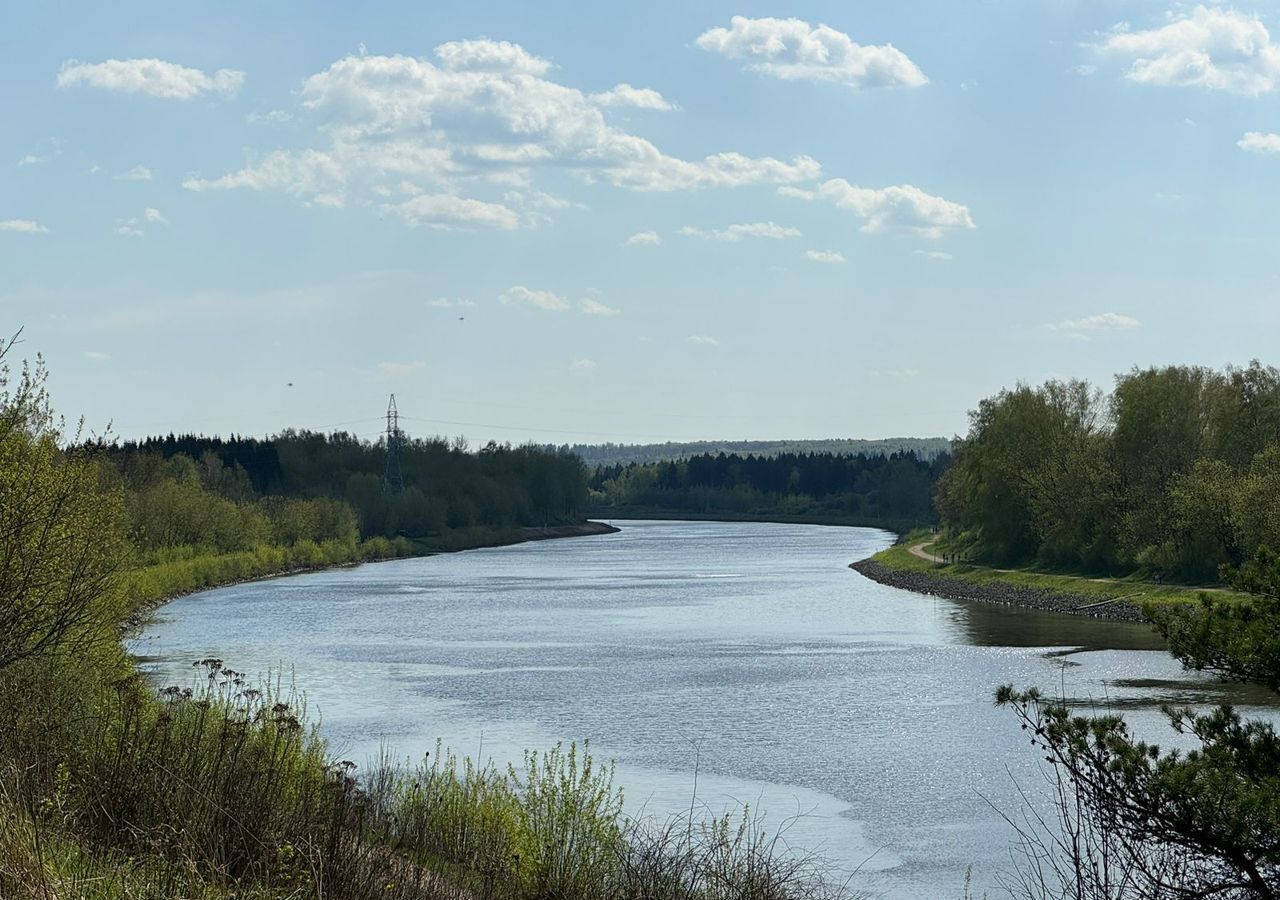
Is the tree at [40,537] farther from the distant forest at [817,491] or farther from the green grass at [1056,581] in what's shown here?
the distant forest at [817,491]

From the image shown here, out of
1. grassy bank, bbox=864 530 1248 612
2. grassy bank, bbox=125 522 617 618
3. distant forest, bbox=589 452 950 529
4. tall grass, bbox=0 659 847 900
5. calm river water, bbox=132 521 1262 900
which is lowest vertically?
calm river water, bbox=132 521 1262 900

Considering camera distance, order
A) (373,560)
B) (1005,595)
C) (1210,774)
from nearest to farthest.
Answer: (1210,774) < (1005,595) < (373,560)

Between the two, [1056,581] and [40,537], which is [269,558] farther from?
[40,537]

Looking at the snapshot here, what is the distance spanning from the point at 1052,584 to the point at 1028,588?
40.1 inches

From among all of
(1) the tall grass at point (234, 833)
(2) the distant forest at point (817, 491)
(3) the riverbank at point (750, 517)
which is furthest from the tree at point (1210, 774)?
(2) the distant forest at point (817, 491)

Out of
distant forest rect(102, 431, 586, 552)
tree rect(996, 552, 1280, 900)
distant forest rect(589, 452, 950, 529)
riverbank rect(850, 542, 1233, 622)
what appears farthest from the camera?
distant forest rect(589, 452, 950, 529)

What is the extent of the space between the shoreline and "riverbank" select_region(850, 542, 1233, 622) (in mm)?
30196

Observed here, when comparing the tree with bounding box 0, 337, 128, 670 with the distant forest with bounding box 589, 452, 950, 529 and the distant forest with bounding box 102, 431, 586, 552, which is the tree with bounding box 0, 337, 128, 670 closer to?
the distant forest with bounding box 102, 431, 586, 552

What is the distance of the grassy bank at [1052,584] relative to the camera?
51281 millimetres

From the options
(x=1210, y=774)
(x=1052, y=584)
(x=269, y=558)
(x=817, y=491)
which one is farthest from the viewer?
(x=817, y=491)

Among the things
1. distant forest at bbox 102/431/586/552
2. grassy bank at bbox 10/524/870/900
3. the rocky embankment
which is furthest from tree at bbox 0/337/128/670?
distant forest at bbox 102/431/586/552

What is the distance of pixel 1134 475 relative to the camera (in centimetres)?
6072

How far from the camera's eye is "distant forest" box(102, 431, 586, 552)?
75.9m

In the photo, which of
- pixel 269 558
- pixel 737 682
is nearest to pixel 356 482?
pixel 269 558
